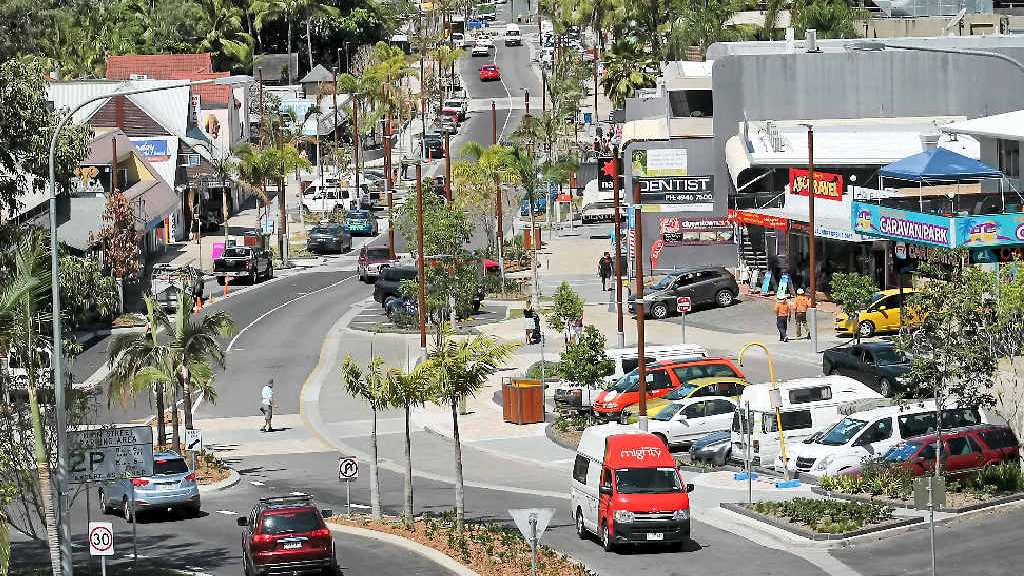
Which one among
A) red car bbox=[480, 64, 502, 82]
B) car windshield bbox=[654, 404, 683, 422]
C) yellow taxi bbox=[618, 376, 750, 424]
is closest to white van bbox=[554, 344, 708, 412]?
yellow taxi bbox=[618, 376, 750, 424]

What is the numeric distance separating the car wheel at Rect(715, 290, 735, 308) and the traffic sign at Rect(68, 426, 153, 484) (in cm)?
4090

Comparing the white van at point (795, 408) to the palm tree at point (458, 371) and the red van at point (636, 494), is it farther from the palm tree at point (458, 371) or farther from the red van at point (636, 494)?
the palm tree at point (458, 371)

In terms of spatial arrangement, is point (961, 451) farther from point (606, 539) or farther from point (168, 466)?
point (168, 466)

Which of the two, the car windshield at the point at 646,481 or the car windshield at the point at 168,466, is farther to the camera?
the car windshield at the point at 168,466

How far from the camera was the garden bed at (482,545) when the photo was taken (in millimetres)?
32625

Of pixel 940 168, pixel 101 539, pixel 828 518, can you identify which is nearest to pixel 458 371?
pixel 828 518

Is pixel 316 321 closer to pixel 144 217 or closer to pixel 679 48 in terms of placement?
pixel 144 217

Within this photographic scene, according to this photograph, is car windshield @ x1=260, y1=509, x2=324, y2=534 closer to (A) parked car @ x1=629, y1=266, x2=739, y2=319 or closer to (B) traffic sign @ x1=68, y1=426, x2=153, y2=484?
(B) traffic sign @ x1=68, y1=426, x2=153, y2=484

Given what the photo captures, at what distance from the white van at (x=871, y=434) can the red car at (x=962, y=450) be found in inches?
37.8

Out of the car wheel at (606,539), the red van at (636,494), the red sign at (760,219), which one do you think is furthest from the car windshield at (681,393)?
the red sign at (760,219)

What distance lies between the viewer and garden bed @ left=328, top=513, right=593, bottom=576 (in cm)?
3262

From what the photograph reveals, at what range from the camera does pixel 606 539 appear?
35062mm

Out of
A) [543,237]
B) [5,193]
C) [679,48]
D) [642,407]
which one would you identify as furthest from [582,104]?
[5,193]

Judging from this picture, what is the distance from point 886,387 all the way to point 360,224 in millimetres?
60424
